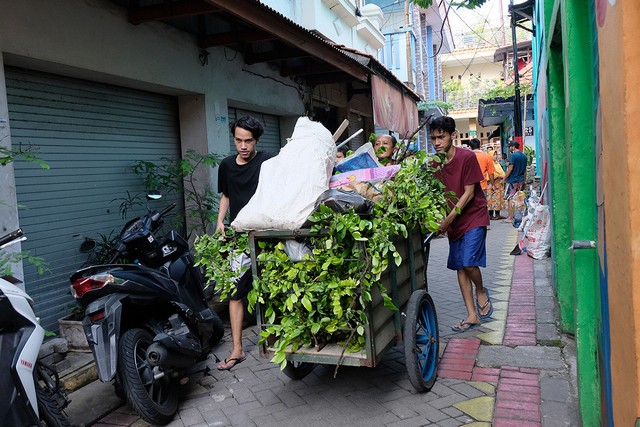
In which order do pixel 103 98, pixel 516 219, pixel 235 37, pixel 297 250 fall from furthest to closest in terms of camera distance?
pixel 516 219, pixel 235 37, pixel 103 98, pixel 297 250

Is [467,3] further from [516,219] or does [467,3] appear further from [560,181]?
[516,219]

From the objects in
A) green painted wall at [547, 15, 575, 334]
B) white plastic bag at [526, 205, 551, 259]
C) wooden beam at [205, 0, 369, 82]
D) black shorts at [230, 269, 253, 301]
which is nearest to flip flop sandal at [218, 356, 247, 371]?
black shorts at [230, 269, 253, 301]

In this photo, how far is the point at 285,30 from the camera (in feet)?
20.0

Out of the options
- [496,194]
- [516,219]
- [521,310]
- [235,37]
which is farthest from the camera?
[496,194]

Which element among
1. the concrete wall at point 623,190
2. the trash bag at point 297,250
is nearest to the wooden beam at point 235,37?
the trash bag at point 297,250

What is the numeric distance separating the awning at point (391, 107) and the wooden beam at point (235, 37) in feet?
8.35

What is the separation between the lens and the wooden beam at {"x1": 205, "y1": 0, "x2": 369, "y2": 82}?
16.7 feet

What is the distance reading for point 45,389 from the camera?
3.07 metres

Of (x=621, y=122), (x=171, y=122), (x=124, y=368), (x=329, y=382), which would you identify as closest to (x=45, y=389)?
(x=124, y=368)

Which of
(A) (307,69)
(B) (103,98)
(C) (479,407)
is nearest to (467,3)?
(A) (307,69)

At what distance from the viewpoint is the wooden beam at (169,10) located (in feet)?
17.6

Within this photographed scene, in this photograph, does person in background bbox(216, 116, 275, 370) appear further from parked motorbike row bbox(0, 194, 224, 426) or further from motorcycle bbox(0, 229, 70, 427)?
motorcycle bbox(0, 229, 70, 427)

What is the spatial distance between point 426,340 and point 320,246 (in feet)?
3.97

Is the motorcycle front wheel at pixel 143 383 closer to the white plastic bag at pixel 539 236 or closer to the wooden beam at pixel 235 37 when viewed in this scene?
the wooden beam at pixel 235 37
